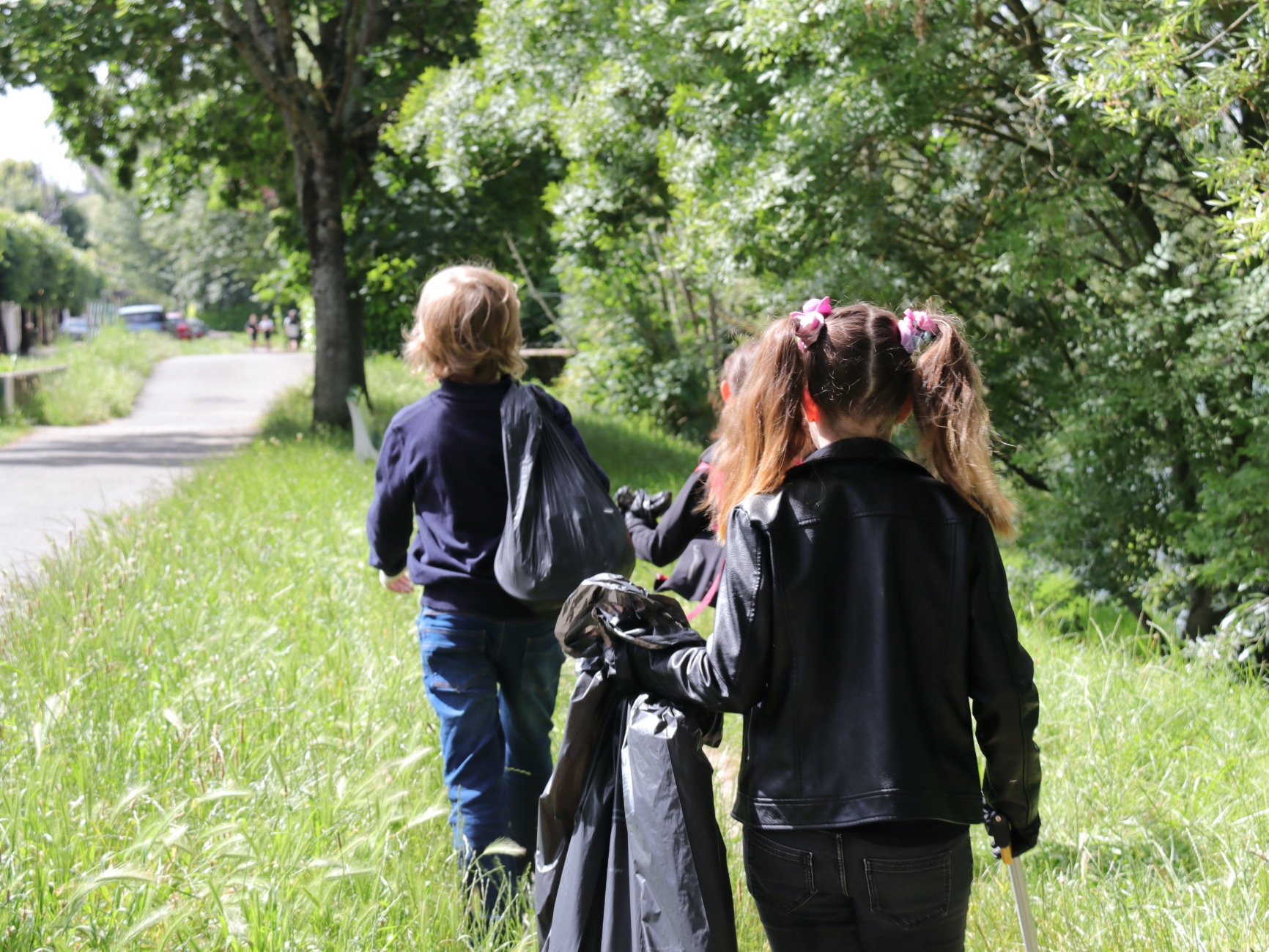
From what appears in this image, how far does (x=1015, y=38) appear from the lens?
23.6ft

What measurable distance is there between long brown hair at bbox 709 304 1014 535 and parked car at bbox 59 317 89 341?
40208 mm

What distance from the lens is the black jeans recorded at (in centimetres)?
200

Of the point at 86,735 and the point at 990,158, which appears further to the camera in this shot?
the point at 990,158

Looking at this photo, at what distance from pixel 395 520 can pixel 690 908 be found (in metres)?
1.60

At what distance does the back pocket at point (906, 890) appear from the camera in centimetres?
199

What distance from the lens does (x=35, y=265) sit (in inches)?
1328

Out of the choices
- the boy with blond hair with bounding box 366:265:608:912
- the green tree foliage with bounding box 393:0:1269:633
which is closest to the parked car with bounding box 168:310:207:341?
the green tree foliage with bounding box 393:0:1269:633

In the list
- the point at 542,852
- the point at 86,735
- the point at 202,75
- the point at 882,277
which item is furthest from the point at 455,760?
the point at 202,75

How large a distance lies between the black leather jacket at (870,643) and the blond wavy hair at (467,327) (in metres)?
1.30

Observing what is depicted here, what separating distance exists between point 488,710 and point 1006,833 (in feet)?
5.03

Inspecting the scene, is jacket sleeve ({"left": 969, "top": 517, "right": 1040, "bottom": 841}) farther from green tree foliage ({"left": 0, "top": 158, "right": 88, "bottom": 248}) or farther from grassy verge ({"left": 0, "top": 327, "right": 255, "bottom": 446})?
green tree foliage ({"left": 0, "top": 158, "right": 88, "bottom": 248})

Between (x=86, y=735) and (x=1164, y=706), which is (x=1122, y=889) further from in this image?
(x=86, y=735)

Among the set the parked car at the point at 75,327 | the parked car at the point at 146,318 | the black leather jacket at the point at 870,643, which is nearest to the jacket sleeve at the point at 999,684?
the black leather jacket at the point at 870,643

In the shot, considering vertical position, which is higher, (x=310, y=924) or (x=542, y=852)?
(x=542, y=852)
